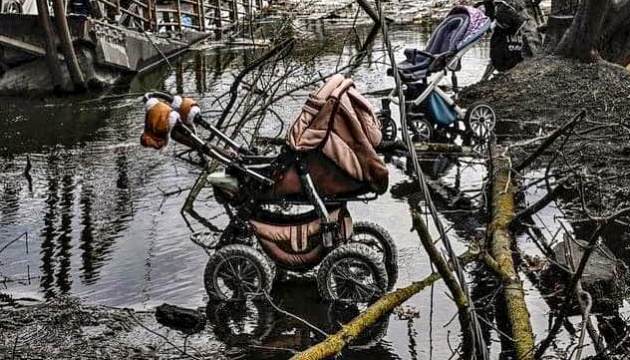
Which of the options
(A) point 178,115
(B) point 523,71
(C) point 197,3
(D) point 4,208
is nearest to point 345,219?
(A) point 178,115

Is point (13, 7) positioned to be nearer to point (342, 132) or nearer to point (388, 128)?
point (388, 128)

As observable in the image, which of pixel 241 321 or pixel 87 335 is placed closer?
pixel 87 335

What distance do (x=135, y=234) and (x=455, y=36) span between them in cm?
478

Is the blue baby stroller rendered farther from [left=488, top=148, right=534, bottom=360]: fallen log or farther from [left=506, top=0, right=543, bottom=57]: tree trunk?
[left=506, top=0, right=543, bottom=57]: tree trunk

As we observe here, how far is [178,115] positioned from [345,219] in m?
1.51

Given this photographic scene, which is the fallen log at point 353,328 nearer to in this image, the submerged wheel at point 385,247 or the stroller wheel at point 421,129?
the submerged wheel at point 385,247

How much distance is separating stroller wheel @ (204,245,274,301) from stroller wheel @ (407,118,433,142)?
528 centimetres

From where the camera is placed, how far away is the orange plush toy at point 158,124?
23.5 ft

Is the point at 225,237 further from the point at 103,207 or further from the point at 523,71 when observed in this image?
the point at 523,71

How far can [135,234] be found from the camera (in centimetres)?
978

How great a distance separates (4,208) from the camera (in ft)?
36.1

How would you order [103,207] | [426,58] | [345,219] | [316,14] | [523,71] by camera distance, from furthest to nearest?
[316,14] < [523,71] < [426,58] < [103,207] < [345,219]

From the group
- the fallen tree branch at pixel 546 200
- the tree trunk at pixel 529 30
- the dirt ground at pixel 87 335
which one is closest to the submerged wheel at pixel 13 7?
the tree trunk at pixel 529 30

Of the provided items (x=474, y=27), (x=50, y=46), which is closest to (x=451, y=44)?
(x=474, y=27)
